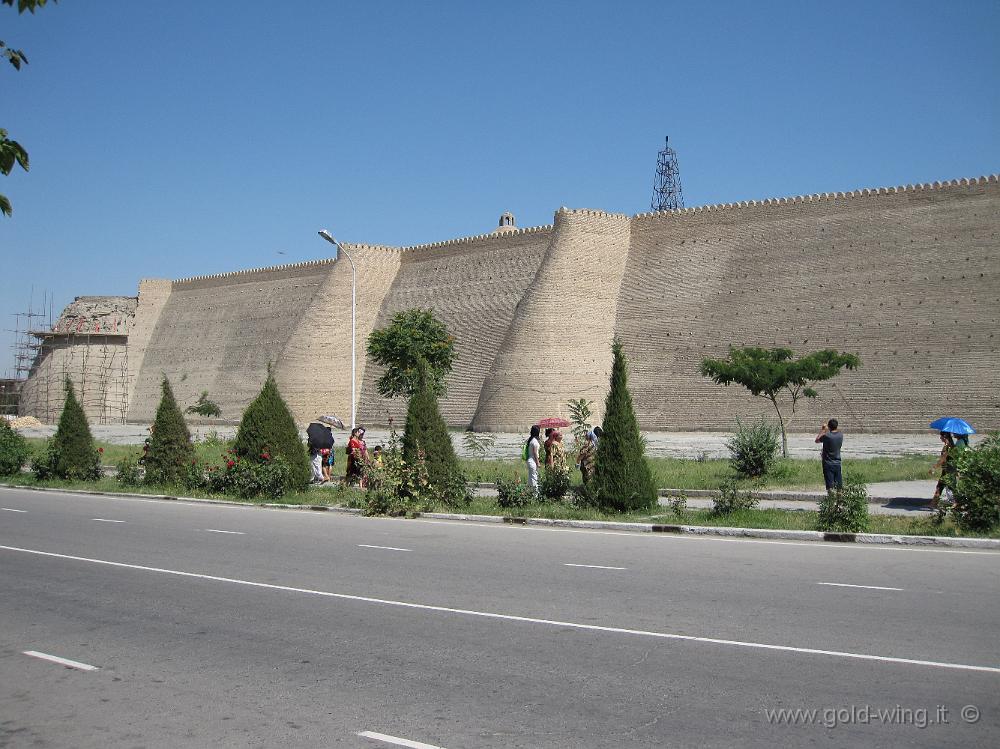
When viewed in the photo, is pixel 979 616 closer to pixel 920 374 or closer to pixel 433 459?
pixel 433 459

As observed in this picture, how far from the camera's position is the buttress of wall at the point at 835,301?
3447 cm

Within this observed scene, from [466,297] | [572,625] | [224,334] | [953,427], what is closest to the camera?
[572,625]

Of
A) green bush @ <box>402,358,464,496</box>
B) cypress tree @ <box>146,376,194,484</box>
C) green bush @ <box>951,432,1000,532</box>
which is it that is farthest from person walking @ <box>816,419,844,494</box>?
cypress tree @ <box>146,376,194,484</box>

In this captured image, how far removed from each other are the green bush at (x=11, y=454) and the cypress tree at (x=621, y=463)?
1801cm

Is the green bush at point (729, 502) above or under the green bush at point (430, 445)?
under

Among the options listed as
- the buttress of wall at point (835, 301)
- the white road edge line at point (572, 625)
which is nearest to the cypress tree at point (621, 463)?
the white road edge line at point (572, 625)

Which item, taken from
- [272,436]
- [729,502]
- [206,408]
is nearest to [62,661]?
[729,502]

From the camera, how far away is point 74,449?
77.3 ft

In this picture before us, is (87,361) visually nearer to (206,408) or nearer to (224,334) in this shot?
(224,334)

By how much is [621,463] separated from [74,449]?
14.5m

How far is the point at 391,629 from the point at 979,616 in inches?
156

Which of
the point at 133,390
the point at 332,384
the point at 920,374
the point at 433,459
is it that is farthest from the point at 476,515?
the point at 133,390

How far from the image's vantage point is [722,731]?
15.4ft

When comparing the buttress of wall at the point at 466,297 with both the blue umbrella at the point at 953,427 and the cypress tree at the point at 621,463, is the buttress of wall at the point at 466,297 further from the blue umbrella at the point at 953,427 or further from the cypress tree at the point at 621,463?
the blue umbrella at the point at 953,427
